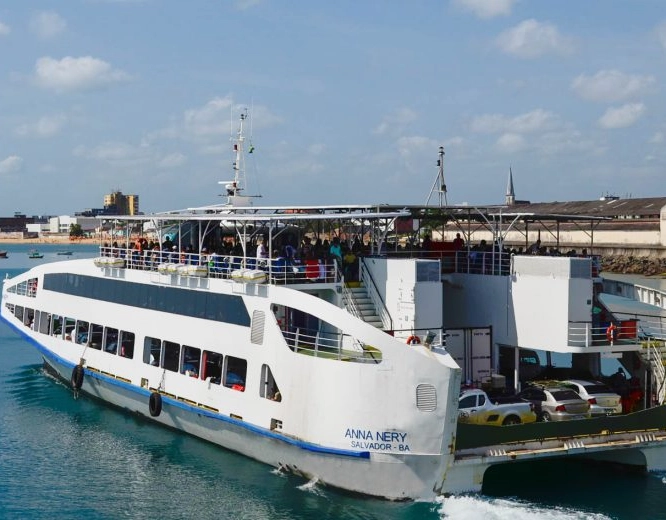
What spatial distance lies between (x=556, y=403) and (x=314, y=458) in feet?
18.2

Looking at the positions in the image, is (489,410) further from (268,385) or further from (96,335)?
(96,335)

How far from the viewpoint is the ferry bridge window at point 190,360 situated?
72.9ft

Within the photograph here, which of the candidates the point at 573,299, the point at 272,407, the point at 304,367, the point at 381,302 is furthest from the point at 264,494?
the point at 573,299

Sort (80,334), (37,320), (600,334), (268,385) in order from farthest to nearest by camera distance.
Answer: (37,320)
(80,334)
(268,385)
(600,334)

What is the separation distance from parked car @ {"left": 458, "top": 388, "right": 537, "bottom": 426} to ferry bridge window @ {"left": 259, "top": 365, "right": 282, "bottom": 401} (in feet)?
13.2

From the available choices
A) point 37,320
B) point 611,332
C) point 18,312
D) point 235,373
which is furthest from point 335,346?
point 18,312

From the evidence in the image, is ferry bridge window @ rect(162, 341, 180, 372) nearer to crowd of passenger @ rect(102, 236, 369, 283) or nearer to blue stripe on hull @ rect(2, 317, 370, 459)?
blue stripe on hull @ rect(2, 317, 370, 459)

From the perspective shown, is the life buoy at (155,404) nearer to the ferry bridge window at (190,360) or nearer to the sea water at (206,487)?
the sea water at (206,487)

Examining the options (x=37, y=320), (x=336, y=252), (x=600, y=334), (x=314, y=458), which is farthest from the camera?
(x=37, y=320)

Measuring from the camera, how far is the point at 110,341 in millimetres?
26000

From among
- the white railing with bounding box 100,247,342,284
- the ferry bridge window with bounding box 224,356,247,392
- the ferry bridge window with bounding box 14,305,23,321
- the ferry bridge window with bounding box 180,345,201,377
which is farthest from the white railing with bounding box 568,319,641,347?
the ferry bridge window with bounding box 14,305,23,321

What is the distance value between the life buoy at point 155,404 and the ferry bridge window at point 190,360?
1114 millimetres

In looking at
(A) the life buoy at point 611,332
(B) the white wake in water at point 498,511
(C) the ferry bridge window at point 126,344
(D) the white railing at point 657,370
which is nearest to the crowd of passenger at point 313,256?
(C) the ferry bridge window at point 126,344

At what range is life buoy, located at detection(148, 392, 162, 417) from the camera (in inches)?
896
